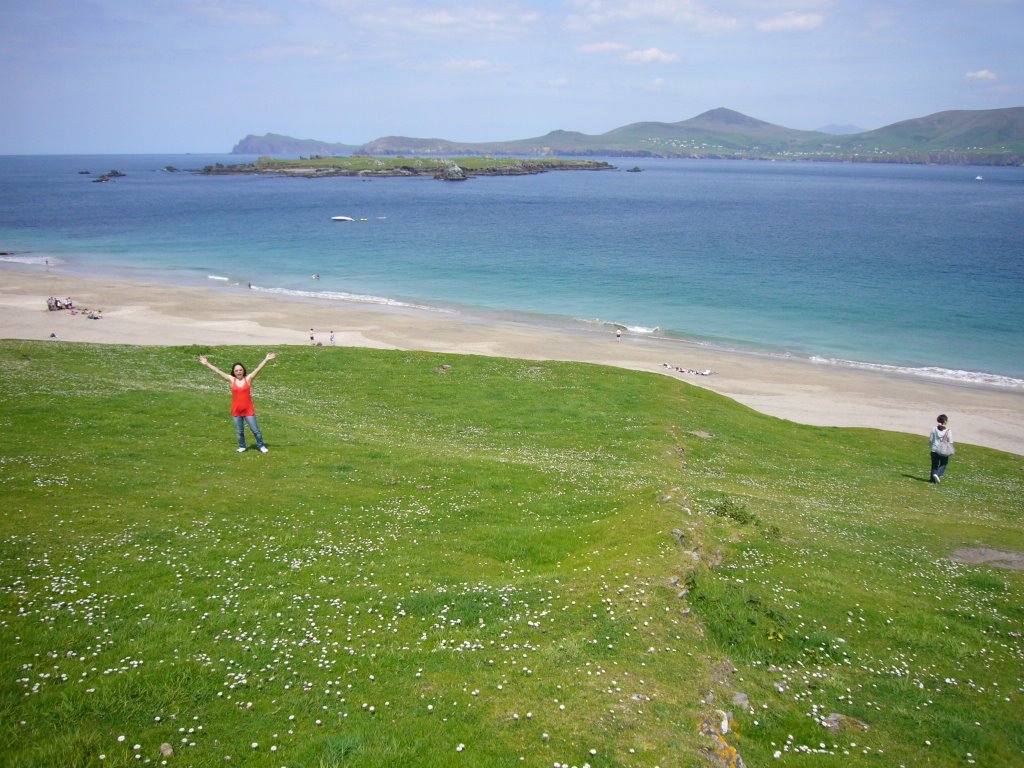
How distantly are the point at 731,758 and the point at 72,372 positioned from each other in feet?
146

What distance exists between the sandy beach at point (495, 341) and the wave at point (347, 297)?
256 centimetres

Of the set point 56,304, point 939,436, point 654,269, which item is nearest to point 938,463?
point 939,436

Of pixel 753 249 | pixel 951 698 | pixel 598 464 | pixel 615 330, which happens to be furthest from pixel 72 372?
pixel 753 249

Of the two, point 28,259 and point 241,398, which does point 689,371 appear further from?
point 28,259

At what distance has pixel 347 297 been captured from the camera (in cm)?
10281

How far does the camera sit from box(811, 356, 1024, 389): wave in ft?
225

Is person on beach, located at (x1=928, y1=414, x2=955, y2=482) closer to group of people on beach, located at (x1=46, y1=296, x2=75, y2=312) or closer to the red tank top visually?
the red tank top

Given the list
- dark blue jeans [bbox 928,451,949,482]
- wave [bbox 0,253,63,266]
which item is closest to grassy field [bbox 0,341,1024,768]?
dark blue jeans [bbox 928,451,949,482]

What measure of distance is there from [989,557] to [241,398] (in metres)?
30.8

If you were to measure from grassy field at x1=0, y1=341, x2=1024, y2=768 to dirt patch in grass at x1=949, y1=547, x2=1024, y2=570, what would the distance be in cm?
91

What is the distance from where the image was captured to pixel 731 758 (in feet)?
41.2

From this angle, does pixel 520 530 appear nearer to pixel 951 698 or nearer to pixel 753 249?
pixel 951 698

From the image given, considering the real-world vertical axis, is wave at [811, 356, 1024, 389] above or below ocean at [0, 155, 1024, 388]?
below

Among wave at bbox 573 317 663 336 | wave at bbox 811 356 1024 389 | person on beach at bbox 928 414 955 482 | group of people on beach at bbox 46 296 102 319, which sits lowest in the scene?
wave at bbox 811 356 1024 389
